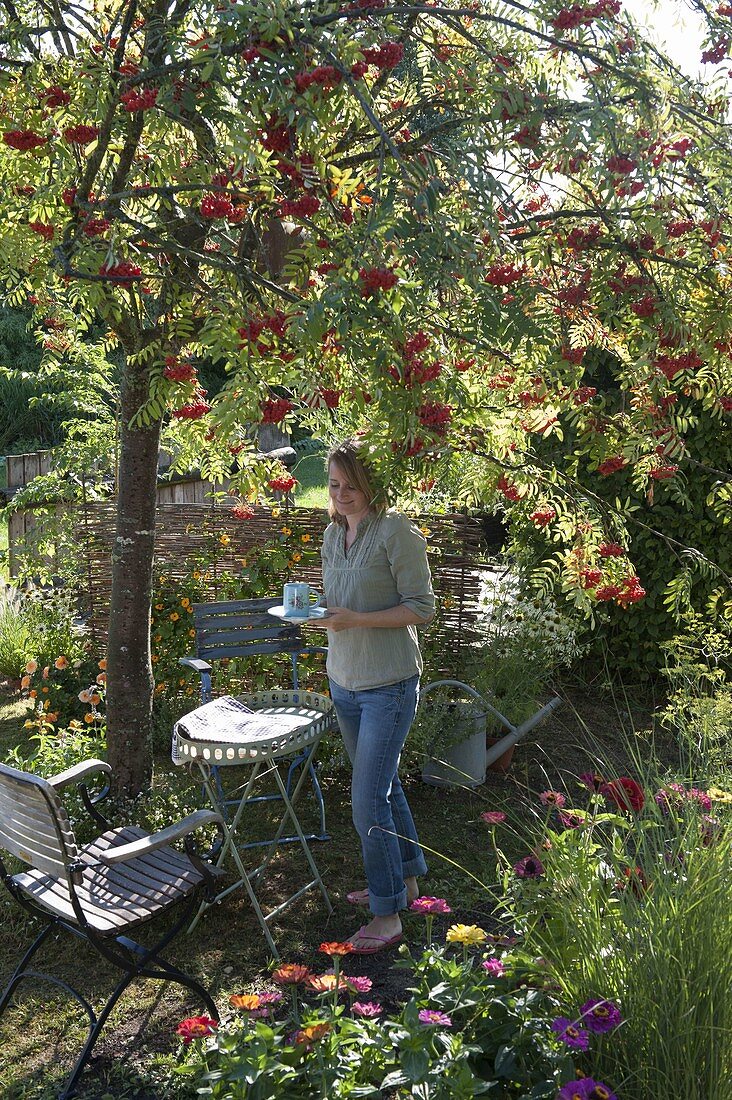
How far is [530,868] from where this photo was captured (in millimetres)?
2609

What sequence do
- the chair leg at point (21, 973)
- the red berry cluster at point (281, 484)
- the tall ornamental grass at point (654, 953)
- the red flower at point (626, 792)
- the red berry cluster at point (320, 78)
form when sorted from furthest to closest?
the red berry cluster at point (281, 484) → the chair leg at point (21, 973) → the red flower at point (626, 792) → the red berry cluster at point (320, 78) → the tall ornamental grass at point (654, 953)

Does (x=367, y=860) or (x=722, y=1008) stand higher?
(x=722, y=1008)

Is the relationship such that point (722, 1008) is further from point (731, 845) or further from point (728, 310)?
point (728, 310)

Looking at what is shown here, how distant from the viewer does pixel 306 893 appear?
3.93 meters

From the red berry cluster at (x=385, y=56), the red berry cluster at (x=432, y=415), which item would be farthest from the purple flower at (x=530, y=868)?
the red berry cluster at (x=385, y=56)

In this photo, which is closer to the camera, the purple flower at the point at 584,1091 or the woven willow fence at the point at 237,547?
the purple flower at the point at 584,1091

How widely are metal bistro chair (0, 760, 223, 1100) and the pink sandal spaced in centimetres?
59

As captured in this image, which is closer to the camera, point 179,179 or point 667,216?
point 667,216

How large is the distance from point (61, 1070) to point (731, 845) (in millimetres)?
1923

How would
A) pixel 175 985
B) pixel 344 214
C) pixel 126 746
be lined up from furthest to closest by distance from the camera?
pixel 126 746
pixel 175 985
pixel 344 214

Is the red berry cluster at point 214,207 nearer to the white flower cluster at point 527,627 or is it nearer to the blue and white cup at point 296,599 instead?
the blue and white cup at point 296,599

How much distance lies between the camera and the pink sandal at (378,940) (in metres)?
3.42

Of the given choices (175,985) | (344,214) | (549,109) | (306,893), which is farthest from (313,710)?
(549,109)

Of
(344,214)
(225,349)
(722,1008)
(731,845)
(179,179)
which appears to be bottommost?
(722,1008)
